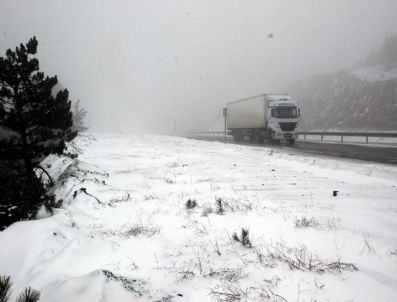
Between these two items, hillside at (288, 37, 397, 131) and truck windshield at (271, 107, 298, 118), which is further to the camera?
hillside at (288, 37, 397, 131)

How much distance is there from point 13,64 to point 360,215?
11096 millimetres

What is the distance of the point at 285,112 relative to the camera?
24.9 metres

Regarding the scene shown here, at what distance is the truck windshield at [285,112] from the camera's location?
81.4 ft

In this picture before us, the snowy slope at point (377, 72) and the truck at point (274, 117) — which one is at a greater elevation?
the snowy slope at point (377, 72)

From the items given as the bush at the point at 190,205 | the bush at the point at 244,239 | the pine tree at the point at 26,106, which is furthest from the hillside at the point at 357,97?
the bush at the point at 244,239

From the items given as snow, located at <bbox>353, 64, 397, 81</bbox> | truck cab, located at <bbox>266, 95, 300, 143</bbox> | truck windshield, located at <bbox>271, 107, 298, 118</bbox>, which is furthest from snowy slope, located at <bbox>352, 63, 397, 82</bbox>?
truck cab, located at <bbox>266, 95, 300, 143</bbox>

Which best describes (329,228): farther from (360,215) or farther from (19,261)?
(19,261)

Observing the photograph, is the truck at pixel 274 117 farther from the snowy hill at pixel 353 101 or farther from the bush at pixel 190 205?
the bush at pixel 190 205

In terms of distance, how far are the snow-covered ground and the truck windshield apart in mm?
17753

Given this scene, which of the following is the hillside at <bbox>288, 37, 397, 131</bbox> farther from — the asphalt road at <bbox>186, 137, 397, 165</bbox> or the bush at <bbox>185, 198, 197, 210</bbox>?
the bush at <bbox>185, 198, 197, 210</bbox>

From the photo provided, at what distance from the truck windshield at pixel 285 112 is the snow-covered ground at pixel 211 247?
1775 centimetres

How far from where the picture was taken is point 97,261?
3.74 metres

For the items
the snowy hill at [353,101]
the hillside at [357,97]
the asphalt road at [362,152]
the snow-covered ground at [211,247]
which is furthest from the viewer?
the hillside at [357,97]

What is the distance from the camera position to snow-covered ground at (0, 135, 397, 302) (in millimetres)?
2947
